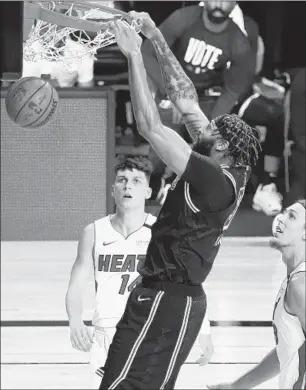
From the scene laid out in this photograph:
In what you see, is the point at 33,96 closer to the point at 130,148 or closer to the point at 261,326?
the point at 261,326

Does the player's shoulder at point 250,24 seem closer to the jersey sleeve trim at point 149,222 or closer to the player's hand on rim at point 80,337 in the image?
the jersey sleeve trim at point 149,222

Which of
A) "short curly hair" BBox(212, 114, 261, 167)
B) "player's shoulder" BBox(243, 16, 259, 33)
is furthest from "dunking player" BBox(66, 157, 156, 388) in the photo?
"player's shoulder" BBox(243, 16, 259, 33)

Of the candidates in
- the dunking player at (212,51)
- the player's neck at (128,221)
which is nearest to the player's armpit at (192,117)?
the player's neck at (128,221)

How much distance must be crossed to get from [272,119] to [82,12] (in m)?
3.97

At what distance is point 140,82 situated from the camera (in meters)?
2.76

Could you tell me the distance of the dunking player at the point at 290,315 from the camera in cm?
268

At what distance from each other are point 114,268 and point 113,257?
35 mm

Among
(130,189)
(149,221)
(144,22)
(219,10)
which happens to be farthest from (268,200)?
(144,22)

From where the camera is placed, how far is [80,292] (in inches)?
139

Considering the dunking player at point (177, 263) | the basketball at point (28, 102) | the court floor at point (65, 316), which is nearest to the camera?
the dunking player at point (177, 263)

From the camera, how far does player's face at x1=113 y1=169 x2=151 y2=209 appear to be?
3.59 m

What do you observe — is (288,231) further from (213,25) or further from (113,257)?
(213,25)

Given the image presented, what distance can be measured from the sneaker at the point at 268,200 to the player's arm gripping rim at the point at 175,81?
14.0 feet

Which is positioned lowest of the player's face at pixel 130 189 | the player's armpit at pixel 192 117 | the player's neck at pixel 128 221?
the player's neck at pixel 128 221
